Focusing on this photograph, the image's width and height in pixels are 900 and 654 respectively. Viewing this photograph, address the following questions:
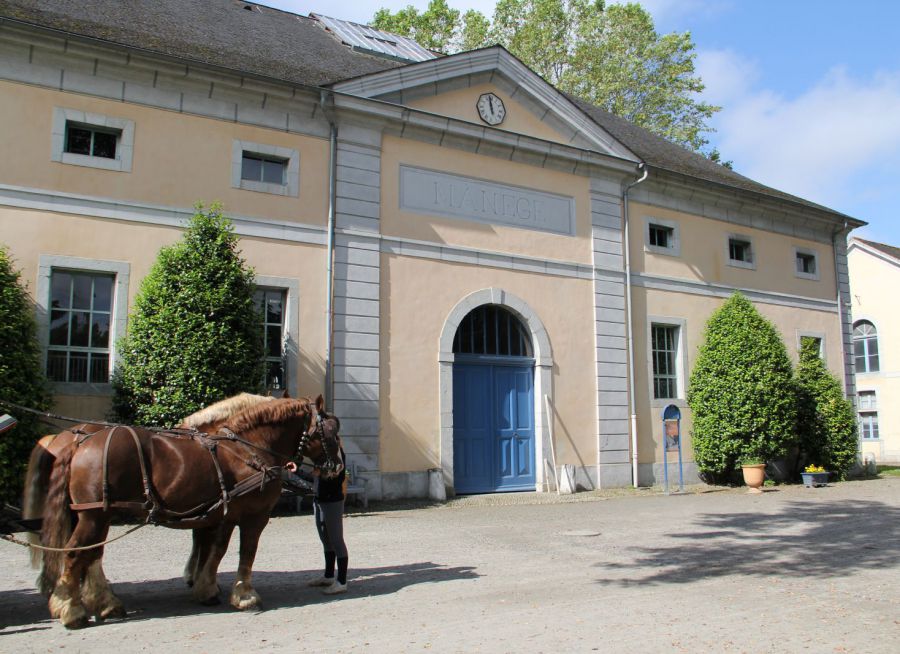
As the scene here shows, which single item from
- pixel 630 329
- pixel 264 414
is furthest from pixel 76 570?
pixel 630 329

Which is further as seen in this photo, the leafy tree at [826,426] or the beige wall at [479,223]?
the leafy tree at [826,426]

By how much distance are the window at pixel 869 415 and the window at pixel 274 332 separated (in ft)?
90.2

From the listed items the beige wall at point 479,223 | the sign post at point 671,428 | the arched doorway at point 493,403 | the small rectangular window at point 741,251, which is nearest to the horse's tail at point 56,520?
the beige wall at point 479,223

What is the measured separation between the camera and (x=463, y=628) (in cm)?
564

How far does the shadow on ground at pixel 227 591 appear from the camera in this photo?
5969 mm

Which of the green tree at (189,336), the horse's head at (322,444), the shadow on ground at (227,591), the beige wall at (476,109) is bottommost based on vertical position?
the shadow on ground at (227,591)

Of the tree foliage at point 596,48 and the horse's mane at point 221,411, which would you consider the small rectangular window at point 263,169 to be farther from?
the tree foliage at point 596,48

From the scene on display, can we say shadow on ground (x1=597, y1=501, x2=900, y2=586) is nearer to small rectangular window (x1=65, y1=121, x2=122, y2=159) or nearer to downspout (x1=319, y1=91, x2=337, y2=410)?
downspout (x1=319, y1=91, x2=337, y2=410)

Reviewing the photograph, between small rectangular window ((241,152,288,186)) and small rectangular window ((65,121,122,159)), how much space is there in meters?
2.02

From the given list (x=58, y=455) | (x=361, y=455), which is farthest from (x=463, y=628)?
(x=361, y=455)

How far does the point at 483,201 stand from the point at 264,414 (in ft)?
32.6

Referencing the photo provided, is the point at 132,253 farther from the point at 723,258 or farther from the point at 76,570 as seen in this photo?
the point at 723,258

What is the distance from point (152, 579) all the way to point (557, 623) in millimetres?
3815

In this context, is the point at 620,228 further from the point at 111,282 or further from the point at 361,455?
the point at 111,282
